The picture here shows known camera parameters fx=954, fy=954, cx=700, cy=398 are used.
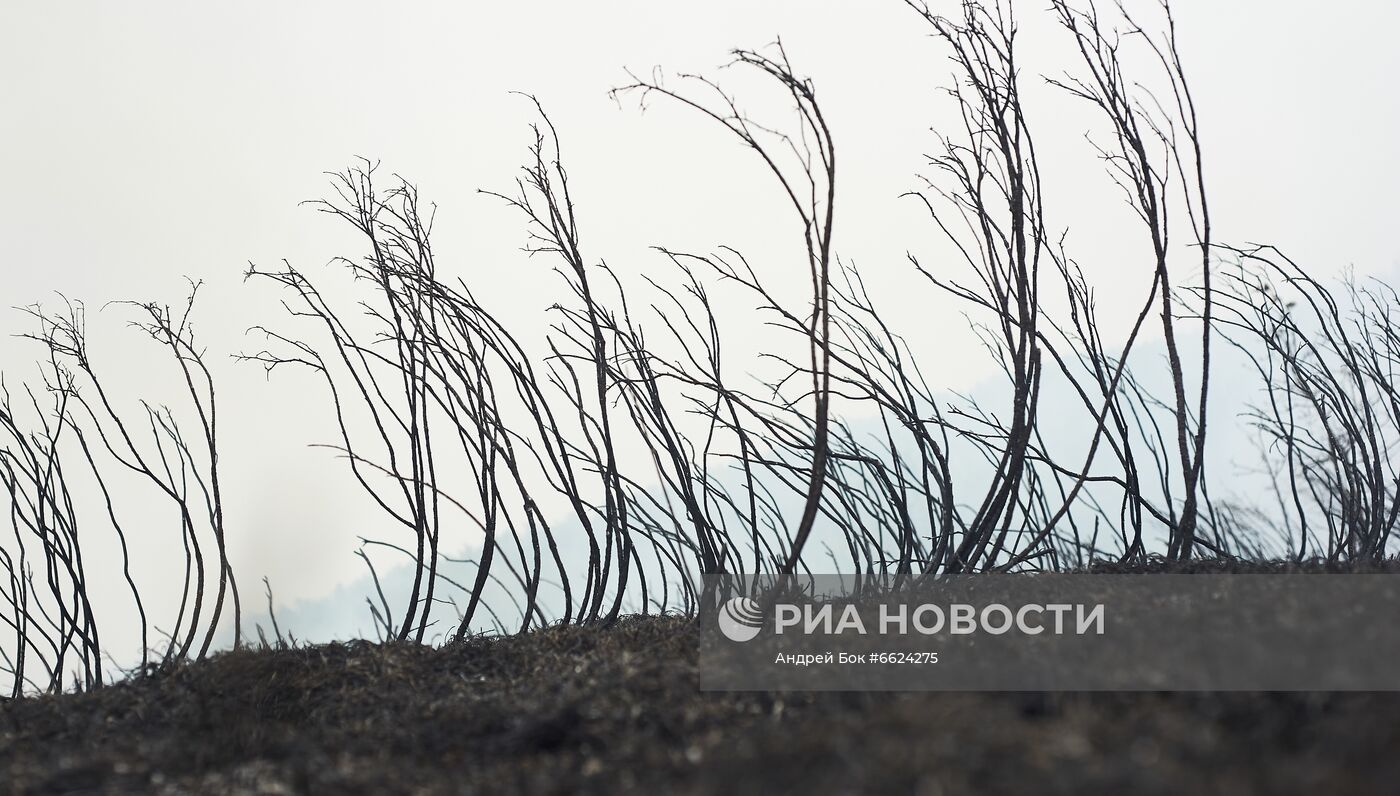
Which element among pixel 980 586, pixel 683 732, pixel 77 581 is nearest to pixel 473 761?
pixel 683 732

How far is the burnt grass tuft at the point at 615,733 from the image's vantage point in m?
1.25

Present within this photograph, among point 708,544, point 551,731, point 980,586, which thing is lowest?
point 551,731

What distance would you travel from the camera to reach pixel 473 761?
172 centimetres

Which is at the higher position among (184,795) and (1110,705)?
(1110,705)

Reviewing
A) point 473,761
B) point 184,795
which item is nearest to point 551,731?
point 473,761

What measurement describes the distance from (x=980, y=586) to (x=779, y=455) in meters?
0.81

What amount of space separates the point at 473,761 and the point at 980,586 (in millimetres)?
1530

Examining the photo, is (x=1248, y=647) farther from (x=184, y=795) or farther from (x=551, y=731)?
(x=184, y=795)

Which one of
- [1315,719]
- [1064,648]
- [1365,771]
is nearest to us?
[1365,771]

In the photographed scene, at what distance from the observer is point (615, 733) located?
170 centimetres

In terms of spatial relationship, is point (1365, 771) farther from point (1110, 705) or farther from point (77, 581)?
point (77, 581)

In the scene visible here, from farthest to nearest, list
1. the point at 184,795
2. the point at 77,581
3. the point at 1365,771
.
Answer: the point at 77,581
the point at 184,795
the point at 1365,771

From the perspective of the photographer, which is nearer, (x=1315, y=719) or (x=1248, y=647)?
(x=1315, y=719)

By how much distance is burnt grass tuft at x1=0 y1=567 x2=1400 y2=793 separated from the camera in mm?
1251
